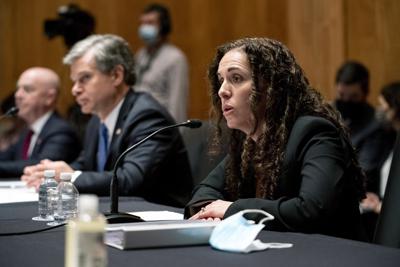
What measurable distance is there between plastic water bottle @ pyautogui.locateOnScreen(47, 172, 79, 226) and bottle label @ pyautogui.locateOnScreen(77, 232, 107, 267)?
4.26 feet

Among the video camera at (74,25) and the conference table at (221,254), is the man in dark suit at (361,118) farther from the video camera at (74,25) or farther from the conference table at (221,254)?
the conference table at (221,254)

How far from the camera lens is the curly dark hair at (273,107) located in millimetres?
2674

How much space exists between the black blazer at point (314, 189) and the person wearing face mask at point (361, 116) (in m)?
2.52

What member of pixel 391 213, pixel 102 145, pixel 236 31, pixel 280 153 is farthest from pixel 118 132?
pixel 236 31

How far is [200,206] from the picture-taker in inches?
107

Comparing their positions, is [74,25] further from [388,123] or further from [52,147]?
[388,123]

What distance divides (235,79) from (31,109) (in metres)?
2.67

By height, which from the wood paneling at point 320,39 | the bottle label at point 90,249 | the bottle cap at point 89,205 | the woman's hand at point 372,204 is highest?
the wood paneling at point 320,39

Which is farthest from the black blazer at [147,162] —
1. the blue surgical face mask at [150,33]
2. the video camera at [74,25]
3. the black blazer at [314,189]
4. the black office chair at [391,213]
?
the blue surgical face mask at [150,33]

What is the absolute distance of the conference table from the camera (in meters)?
1.86

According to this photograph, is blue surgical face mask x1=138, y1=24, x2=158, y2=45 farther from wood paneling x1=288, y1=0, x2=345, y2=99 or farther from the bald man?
the bald man

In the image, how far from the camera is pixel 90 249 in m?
1.42

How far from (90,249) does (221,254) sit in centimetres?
61

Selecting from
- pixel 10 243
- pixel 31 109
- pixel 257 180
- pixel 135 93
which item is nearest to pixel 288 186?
pixel 257 180
